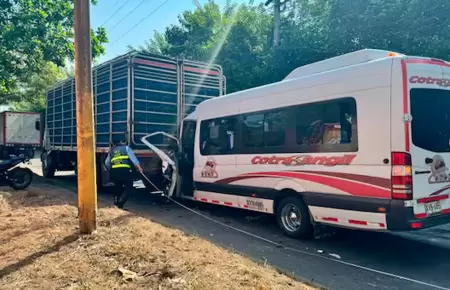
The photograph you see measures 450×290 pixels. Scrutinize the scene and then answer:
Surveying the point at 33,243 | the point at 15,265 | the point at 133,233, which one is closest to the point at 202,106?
the point at 133,233

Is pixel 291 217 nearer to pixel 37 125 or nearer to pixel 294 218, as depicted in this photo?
pixel 294 218

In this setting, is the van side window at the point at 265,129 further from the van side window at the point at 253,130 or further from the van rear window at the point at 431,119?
the van rear window at the point at 431,119

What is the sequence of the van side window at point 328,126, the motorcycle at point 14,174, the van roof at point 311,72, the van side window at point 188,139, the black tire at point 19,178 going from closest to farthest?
the van side window at point 328,126 < the van roof at point 311,72 < the van side window at point 188,139 < the motorcycle at point 14,174 < the black tire at point 19,178

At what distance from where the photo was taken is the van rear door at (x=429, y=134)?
489 cm

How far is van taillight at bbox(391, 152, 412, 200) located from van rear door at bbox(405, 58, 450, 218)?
0.26ft

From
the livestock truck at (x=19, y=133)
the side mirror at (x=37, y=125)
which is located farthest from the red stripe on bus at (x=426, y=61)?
the side mirror at (x=37, y=125)

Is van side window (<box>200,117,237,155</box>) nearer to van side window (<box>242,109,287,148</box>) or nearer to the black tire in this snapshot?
van side window (<box>242,109,287,148</box>)

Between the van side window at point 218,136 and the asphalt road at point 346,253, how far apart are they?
144cm

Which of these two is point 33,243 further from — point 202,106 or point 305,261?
point 202,106

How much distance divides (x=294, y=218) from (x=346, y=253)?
102cm

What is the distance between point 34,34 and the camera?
1405 cm

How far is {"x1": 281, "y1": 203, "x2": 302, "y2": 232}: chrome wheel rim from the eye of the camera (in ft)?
20.5

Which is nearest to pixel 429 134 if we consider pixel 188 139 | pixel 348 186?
pixel 348 186

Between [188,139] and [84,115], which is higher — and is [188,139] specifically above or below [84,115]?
below
